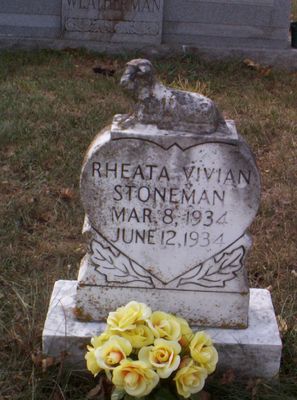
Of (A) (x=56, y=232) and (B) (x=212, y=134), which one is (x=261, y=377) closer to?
(B) (x=212, y=134)

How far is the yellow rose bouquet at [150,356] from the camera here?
2.56m

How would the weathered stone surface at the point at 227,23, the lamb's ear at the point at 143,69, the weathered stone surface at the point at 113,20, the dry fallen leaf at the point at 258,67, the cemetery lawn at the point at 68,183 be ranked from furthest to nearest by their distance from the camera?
the weathered stone surface at the point at 227,23
the weathered stone surface at the point at 113,20
the dry fallen leaf at the point at 258,67
the cemetery lawn at the point at 68,183
the lamb's ear at the point at 143,69

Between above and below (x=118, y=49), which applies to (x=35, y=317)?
above

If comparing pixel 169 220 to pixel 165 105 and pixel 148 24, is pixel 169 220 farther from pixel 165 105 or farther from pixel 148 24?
pixel 148 24

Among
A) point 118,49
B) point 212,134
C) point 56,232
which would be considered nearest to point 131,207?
point 212,134

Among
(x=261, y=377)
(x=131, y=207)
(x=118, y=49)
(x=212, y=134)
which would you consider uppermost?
(x=212, y=134)

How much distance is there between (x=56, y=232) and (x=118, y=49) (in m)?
4.23

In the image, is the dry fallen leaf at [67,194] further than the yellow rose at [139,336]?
Yes

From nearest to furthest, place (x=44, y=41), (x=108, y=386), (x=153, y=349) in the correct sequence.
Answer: (x=153, y=349), (x=108, y=386), (x=44, y=41)

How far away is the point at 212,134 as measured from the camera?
Result: 9.39 ft

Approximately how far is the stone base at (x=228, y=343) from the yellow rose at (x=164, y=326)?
374 millimetres

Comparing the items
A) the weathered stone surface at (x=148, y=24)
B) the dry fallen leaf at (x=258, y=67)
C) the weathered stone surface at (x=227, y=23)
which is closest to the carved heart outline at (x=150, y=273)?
the dry fallen leaf at (x=258, y=67)

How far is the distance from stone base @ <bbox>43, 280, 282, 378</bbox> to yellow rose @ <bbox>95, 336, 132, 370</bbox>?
391 mm

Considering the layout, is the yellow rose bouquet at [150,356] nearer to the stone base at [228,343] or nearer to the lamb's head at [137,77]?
the stone base at [228,343]
